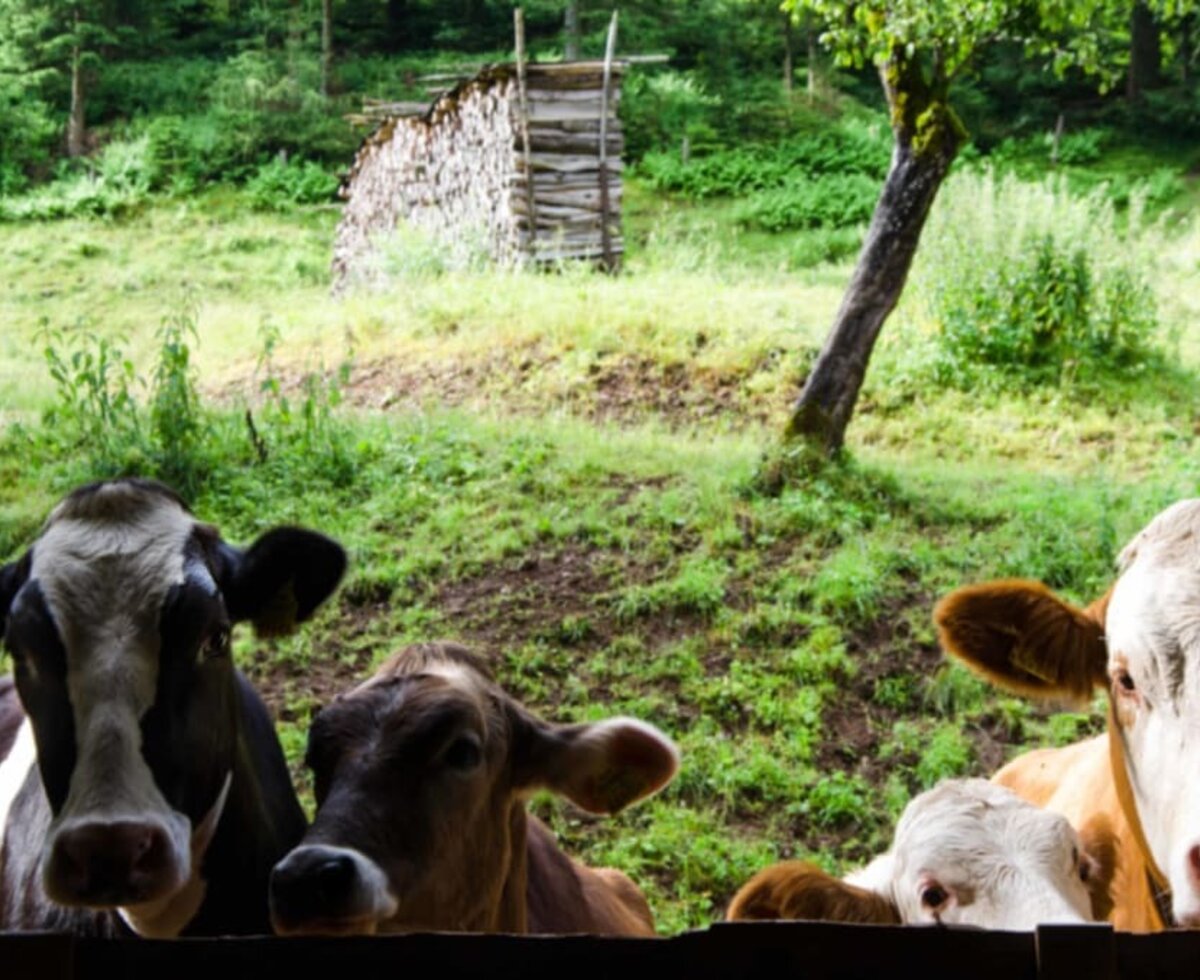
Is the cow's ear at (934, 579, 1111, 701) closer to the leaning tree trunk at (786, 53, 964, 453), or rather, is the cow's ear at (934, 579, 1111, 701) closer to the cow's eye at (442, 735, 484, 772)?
the cow's eye at (442, 735, 484, 772)

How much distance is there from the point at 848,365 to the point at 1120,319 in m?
4.22

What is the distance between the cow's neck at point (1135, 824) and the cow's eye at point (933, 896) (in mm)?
454

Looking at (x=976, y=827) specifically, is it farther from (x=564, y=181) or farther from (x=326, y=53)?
(x=326, y=53)

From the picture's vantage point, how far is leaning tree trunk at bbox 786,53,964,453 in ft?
27.5

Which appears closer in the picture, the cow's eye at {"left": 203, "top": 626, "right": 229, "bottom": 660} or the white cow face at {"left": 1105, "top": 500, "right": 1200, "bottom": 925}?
the white cow face at {"left": 1105, "top": 500, "right": 1200, "bottom": 925}

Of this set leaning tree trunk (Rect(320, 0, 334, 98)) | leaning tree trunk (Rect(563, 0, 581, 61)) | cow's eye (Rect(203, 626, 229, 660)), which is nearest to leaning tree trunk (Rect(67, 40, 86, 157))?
leaning tree trunk (Rect(320, 0, 334, 98))

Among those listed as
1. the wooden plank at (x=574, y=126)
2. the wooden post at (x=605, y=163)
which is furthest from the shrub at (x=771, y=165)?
the wooden post at (x=605, y=163)

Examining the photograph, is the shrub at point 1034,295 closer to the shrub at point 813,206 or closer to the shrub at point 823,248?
the shrub at point 823,248

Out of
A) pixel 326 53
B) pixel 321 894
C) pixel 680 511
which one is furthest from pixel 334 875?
pixel 326 53

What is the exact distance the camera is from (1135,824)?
3.31 metres

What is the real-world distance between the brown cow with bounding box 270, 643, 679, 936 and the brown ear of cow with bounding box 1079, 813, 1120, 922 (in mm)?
985

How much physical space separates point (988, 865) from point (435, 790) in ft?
3.88

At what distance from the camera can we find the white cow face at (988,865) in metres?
3.06

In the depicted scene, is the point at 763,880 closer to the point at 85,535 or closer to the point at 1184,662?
the point at 1184,662
